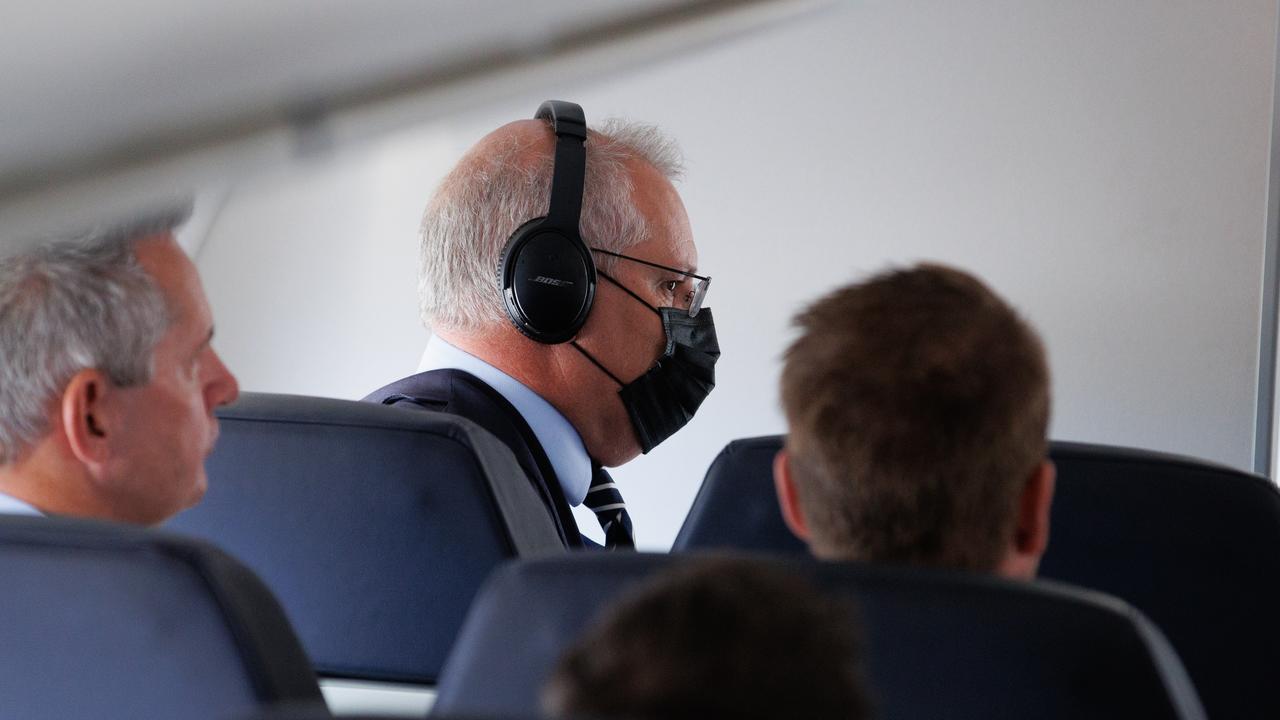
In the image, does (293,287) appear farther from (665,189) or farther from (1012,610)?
(1012,610)

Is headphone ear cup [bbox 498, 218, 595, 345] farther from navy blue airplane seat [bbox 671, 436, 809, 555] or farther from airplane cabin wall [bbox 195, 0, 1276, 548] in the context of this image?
airplane cabin wall [bbox 195, 0, 1276, 548]

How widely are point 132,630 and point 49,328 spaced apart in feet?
1.67

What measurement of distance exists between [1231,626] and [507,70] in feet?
4.25

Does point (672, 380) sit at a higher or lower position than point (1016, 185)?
lower

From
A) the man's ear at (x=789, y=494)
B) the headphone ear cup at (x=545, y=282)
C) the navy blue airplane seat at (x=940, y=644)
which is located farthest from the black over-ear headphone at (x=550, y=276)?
the navy blue airplane seat at (x=940, y=644)

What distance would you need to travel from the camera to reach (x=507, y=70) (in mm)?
181

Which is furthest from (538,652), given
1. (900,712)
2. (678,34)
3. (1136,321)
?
(1136,321)

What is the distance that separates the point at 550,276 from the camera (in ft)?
6.34

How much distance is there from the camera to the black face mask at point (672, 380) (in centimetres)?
209

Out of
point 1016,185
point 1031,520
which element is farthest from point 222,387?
point 1016,185

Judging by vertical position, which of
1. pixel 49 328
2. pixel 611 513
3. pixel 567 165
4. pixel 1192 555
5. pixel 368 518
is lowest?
pixel 611 513

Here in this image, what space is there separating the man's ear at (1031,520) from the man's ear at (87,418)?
83 cm

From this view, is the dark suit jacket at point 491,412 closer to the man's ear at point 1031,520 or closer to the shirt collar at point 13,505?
the shirt collar at point 13,505

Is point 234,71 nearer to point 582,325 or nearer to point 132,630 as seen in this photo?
point 132,630
